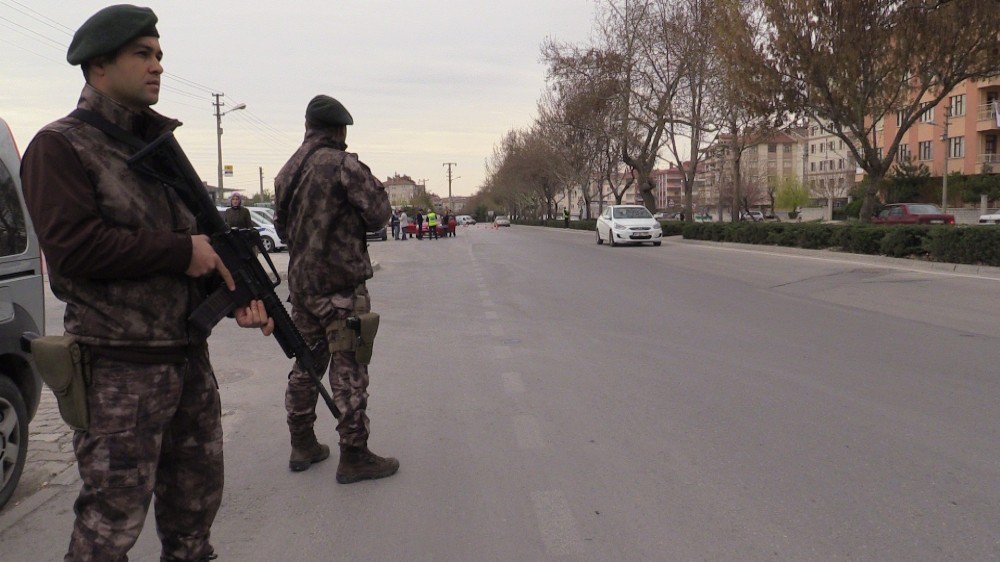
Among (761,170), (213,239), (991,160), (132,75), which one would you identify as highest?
(761,170)

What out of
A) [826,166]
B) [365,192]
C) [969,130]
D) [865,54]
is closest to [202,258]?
[365,192]

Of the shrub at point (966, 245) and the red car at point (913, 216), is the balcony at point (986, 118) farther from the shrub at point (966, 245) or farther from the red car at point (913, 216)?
the shrub at point (966, 245)

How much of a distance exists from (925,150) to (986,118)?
9.17m

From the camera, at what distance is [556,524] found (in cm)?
358

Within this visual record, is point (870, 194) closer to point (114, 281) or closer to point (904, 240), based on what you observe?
point (904, 240)

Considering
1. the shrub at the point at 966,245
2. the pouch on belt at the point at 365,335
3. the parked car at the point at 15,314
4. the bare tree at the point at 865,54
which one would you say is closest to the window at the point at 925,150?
the bare tree at the point at 865,54

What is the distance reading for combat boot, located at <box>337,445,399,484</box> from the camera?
4172 mm

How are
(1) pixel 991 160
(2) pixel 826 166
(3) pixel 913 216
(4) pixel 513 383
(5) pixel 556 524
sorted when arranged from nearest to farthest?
(5) pixel 556 524
(4) pixel 513 383
(3) pixel 913 216
(1) pixel 991 160
(2) pixel 826 166

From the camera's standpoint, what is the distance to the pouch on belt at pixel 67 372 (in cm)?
221

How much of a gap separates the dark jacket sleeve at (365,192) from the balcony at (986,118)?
6148 cm

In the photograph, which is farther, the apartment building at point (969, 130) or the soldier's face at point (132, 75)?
the apartment building at point (969, 130)

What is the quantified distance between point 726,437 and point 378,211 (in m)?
2.52

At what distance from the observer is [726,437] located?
190 inches

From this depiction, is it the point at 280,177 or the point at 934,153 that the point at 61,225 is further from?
the point at 934,153
